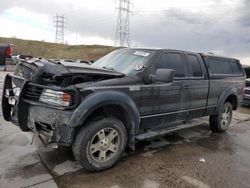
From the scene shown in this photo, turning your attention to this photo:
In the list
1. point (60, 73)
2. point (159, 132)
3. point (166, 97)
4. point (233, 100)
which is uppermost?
point (60, 73)

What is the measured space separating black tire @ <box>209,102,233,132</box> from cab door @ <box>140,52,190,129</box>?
1.47 m

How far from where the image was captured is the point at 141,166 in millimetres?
4242

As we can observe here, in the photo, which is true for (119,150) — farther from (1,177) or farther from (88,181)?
(1,177)

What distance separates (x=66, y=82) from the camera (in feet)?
12.0

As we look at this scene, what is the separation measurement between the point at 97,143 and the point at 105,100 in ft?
2.13

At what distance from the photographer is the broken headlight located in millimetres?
3537

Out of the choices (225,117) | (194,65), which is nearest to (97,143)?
(194,65)

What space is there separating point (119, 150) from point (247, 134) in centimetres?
414

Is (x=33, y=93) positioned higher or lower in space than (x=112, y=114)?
higher

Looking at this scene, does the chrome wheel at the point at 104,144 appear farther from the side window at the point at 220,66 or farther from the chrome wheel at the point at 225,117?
the chrome wheel at the point at 225,117

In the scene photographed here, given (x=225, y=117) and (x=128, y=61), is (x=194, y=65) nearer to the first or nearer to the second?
(x=128, y=61)

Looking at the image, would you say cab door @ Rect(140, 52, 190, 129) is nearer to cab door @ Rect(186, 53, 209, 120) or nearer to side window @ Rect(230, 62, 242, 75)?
cab door @ Rect(186, 53, 209, 120)

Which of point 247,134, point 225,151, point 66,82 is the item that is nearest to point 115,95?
point 66,82

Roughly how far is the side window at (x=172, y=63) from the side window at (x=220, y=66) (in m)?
1.19
